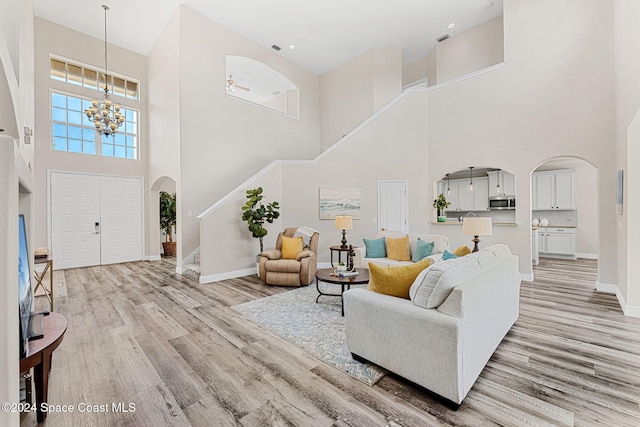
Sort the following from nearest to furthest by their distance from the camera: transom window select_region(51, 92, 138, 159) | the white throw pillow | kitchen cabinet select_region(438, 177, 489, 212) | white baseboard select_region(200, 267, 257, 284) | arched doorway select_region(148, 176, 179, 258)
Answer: the white throw pillow → white baseboard select_region(200, 267, 257, 284) → transom window select_region(51, 92, 138, 159) → arched doorway select_region(148, 176, 179, 258) → kitchen cabinet select_region(438, 177, 489, 212)

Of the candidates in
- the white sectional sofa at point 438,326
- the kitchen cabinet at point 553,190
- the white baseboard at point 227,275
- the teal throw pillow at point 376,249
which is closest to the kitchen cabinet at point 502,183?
the kitchen cabinet at point 553,190

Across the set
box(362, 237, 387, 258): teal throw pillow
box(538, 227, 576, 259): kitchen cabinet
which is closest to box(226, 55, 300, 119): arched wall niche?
box(362, 237, 387, 258): teal throw pillow

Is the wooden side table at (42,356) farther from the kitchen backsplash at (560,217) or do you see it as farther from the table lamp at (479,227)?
the kitchen backsplash at (560,217)

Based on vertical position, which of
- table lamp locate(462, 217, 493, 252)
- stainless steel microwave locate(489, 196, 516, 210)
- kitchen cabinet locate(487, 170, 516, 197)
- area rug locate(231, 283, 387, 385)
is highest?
kitchen cabinet locate(487, 170, 516, 197)

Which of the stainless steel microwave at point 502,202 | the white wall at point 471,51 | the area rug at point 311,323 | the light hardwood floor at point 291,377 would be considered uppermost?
the white wall at point 471,51

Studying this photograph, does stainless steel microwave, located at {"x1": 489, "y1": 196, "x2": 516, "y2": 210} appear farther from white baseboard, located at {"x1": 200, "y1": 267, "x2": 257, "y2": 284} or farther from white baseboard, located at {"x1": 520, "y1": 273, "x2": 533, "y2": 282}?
white baseboard, located at {"x1": 200, "y1": 267, "x2": 257, "y2": 284}

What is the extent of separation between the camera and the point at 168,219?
28.0ft

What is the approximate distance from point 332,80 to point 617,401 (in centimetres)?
944

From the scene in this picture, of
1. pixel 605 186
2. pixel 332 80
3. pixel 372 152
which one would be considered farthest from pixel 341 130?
pixel 605 186

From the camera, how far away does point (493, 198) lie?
8.16 metres

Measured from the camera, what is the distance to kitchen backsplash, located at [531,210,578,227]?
24.5ft

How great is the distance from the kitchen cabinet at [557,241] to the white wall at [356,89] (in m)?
5.63

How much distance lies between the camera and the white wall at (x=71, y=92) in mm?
6195

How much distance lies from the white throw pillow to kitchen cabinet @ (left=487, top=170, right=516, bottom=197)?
23.2ft
